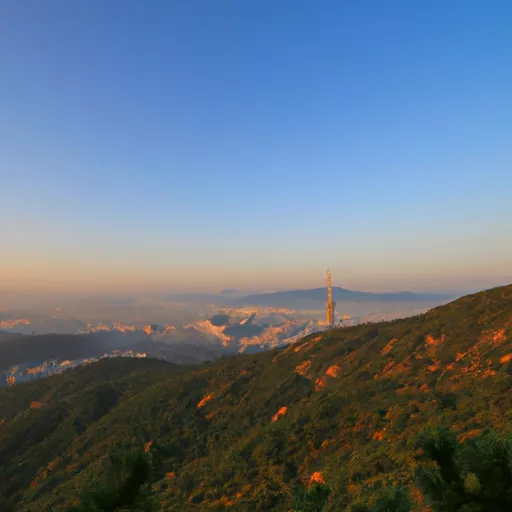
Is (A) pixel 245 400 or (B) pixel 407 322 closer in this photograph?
(A) pixel 245 400

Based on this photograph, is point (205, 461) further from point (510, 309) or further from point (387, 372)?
point (510, 309)

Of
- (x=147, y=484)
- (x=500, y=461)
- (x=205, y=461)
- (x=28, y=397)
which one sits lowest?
(x=28, y=397)

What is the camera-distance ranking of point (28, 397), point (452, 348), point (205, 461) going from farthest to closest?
point (28, 397) < point (452, 348) < point (205, 461)

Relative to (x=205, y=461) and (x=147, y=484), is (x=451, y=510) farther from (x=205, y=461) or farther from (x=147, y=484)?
(x=205, y=461)

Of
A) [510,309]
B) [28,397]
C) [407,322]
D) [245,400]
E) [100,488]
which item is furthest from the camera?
[28,397]

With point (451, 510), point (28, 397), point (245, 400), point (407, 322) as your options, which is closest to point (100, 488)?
point (451, 510)

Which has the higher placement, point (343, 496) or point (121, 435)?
point (343, 496)

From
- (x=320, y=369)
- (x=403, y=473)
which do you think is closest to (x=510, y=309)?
(x=320, y=369)
